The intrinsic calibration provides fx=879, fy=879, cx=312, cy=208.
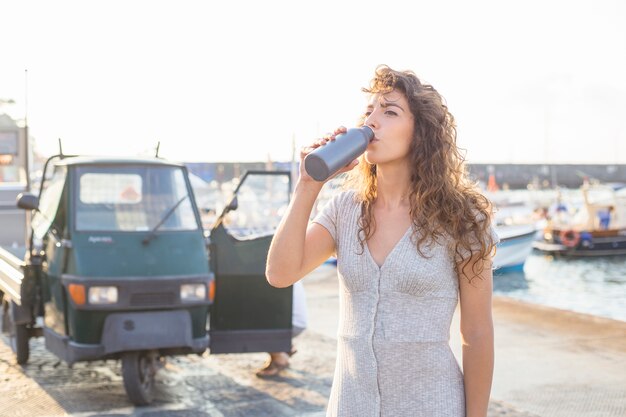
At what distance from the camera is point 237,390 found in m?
7.63

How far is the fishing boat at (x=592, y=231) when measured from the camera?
146ft

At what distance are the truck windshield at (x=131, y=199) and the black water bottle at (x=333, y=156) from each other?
536 cm

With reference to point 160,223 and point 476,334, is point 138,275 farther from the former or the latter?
point 476,334

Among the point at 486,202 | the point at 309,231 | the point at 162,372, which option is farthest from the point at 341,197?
the point at 162,372

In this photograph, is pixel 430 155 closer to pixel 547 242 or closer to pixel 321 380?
pixel 321 380

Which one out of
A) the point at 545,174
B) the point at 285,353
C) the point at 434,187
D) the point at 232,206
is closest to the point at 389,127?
the point at 434,187

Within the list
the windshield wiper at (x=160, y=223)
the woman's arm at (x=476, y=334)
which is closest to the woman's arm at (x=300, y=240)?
the woman's arm at (x=476, y=334)

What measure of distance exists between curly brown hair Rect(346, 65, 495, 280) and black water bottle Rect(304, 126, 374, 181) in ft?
0.90

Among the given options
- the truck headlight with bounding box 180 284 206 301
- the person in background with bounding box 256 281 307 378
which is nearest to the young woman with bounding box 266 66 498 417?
the truck headlight with bounding box 180 284 206 301

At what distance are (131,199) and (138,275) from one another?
92 centimetres

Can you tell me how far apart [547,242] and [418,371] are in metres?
47.0

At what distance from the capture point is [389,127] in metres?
2.58

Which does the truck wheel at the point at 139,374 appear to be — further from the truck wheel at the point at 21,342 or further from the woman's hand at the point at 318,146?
the woman's hand at the point at 318,146

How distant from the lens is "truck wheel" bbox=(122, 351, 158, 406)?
276 inches
